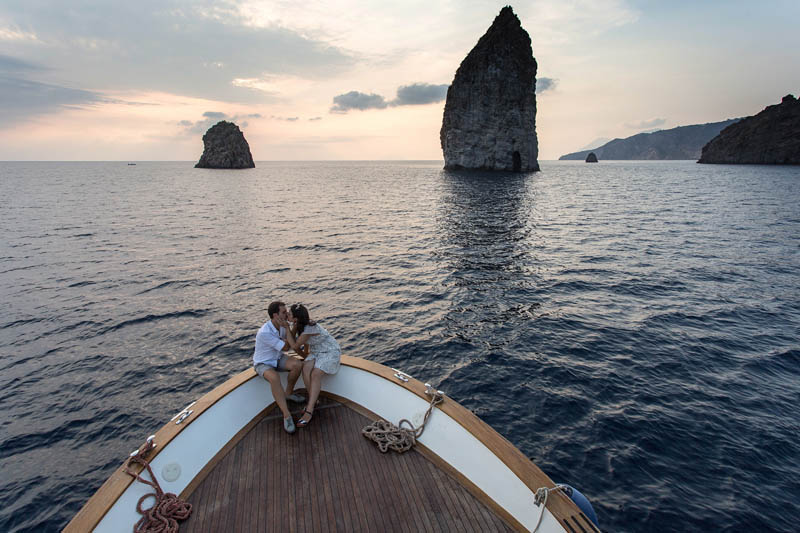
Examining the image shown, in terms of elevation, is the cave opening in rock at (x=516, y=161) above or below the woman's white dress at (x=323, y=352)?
above

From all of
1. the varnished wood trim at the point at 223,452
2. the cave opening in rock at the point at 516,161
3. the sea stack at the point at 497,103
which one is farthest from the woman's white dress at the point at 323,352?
the cave opening in rock at the point at 516,161

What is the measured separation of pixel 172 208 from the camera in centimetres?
3912

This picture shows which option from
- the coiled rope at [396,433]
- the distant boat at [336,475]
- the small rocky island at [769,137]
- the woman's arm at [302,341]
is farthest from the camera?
the small rocky island at [769,137]

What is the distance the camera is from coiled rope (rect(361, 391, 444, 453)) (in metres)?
5.17

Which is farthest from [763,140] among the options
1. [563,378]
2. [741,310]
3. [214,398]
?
[214,398]

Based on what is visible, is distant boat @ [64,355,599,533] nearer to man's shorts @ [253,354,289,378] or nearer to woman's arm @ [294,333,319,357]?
man's shorts @ [253,354,289,378]

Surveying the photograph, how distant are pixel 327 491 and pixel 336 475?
260 millimetres

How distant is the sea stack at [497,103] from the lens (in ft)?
290

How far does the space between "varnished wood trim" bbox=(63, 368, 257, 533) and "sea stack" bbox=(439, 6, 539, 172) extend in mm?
93443

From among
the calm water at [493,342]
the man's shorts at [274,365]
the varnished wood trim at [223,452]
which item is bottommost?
the calm water at [493,342]

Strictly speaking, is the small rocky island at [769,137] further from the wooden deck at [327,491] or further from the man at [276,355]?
the man at [276,355]

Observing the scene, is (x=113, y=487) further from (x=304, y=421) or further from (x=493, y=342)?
(x=493, y=342)

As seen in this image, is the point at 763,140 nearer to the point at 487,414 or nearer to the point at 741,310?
the point at 741,310

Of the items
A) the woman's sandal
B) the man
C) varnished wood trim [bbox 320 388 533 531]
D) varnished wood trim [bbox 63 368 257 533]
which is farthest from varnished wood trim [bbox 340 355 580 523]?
varnished wood trim [bbox 63 368 257 533]
